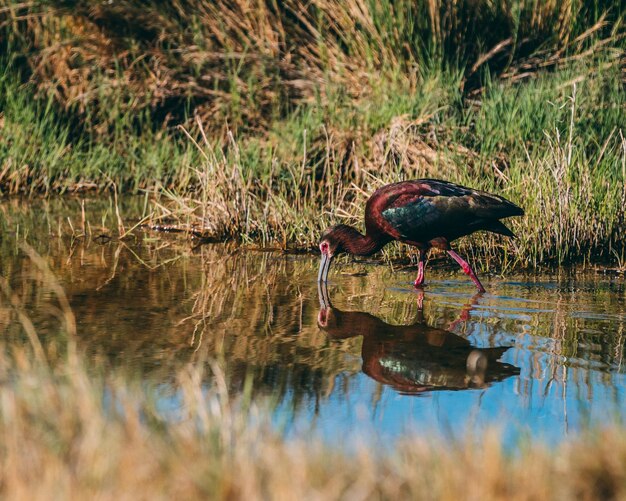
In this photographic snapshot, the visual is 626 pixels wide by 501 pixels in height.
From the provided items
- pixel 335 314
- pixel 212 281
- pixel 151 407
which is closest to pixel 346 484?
pixel 151 407

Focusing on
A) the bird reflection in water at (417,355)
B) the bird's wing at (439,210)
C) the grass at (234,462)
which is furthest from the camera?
the bird's wing at (439,210)

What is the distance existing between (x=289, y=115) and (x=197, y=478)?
859 centimetres

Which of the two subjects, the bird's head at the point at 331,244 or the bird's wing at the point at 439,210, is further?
the bird's head at the point at 331,244

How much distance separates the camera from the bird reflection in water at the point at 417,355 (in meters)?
4.87

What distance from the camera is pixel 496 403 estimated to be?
4.52 m

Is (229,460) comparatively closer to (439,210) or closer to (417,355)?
(417,355)

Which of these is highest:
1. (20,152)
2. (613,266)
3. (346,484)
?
(20,152)

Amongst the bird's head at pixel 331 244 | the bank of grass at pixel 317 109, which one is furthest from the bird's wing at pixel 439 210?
the bank of grass at pixel 317 109

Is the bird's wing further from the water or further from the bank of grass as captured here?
the bank of grass

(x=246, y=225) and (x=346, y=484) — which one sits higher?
(x=246, y=225)

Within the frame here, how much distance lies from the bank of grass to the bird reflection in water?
77.1 inches

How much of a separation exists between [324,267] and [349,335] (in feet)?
4.98

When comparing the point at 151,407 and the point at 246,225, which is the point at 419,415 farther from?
the point at 246,225

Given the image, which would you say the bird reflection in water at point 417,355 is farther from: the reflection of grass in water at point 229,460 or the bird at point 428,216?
the reflection of grass in water at point 229,460
